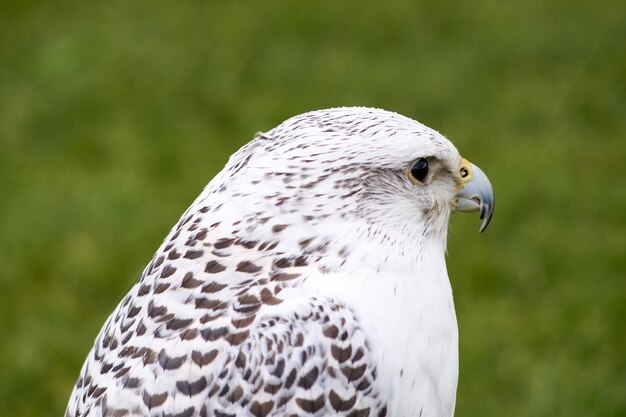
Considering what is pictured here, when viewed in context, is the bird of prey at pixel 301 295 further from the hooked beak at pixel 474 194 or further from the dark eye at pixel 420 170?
the hooked beak at pixel 474 194

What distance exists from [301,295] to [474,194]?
594mm

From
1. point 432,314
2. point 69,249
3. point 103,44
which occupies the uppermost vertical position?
point 432,314

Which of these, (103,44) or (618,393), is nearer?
(618,393)

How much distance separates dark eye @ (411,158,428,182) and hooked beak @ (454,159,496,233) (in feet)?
0.45

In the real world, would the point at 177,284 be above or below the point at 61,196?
above

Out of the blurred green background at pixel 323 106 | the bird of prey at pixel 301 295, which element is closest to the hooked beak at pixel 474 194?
the bird of prey at pixel 301 295

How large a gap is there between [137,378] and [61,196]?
3260 mm

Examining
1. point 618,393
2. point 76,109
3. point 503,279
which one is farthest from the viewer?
point 76,109

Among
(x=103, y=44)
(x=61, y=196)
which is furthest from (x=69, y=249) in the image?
(x=103, y=44)

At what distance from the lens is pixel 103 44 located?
662 centimetres

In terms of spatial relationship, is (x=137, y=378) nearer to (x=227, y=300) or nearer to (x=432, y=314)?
(x=227, y=300)

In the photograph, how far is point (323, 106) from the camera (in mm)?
6031

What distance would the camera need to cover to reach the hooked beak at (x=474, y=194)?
9.22 feet

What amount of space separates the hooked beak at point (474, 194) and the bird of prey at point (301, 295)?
11 cm
